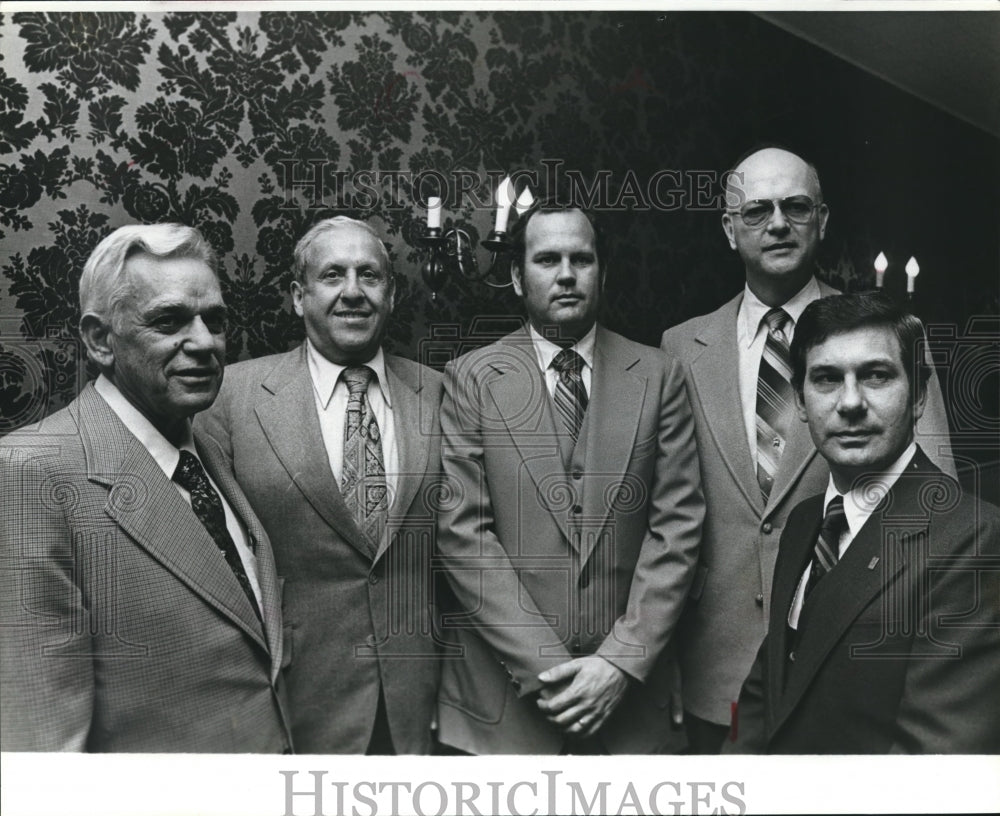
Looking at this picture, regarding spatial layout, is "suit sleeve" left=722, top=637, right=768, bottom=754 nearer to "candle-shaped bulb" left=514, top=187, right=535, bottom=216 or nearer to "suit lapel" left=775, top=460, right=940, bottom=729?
"suit lapel" left=775, top=460, right=940, bottom=729

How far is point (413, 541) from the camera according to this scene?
2.98 meters

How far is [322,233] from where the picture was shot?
3.00 metres

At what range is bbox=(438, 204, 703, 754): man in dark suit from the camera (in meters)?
2.97

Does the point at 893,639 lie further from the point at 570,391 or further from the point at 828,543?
the point at 570,391

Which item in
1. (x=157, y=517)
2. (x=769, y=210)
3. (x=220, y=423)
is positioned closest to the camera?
(x=157, y=517)

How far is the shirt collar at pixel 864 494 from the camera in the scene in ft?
9.95

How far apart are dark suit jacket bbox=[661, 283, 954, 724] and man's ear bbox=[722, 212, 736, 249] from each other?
466 millimetres

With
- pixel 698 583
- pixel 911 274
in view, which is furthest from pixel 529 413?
pixel 911 274

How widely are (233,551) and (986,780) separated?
7.55 ft

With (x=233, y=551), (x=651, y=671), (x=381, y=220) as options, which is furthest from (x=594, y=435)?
(x=233, y=551)

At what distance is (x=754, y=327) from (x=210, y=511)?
165 cm

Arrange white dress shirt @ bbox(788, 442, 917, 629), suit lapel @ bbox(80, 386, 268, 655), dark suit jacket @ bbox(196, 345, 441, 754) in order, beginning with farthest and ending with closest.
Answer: white dress shirt @ bbox(788, 442, 917, 629) → dark suit jacket @ bbox(196, 345, 441, 754) → suit lapel @ bbox(80, 386, 268, 655)

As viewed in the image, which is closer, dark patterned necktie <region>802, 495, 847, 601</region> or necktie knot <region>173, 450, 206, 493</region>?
necktie knot <region>173, 450, 206, 493</region>

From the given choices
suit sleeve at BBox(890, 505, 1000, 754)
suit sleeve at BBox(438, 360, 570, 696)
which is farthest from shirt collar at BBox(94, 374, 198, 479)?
suit sleeve at BBox(890, 505, 1000, 754)
